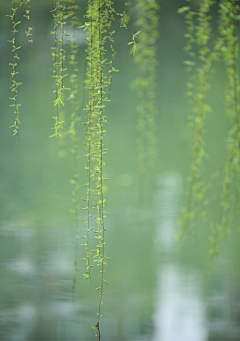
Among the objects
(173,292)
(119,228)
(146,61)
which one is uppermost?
(146,61)

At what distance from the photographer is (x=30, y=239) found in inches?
86.0

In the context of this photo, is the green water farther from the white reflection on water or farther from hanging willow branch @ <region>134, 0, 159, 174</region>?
hanging willow branch @ <region>134, 0, 159, 174</region>

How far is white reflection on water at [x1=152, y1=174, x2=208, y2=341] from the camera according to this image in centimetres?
202

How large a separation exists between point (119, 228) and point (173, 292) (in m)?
0.51

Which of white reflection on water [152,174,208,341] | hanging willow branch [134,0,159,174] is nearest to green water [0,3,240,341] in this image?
white reflection on water [152,174,208,341]

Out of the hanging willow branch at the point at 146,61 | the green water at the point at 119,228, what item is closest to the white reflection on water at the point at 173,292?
the green water at the point at 119,228

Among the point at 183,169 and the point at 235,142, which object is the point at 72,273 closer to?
the point at 183,169

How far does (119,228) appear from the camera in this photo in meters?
2.23

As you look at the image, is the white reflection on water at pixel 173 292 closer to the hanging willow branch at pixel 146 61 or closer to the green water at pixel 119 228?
the green water at pixel 119 228

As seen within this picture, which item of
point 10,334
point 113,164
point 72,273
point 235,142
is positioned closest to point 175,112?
point 113,164

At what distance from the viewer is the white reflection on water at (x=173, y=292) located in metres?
2.02

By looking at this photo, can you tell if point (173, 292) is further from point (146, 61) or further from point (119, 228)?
point (146, 61)

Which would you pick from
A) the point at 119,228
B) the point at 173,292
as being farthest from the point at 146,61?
the point at 173,292

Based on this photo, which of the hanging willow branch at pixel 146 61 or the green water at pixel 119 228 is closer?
the hanging willow branch at pixel 146 61
